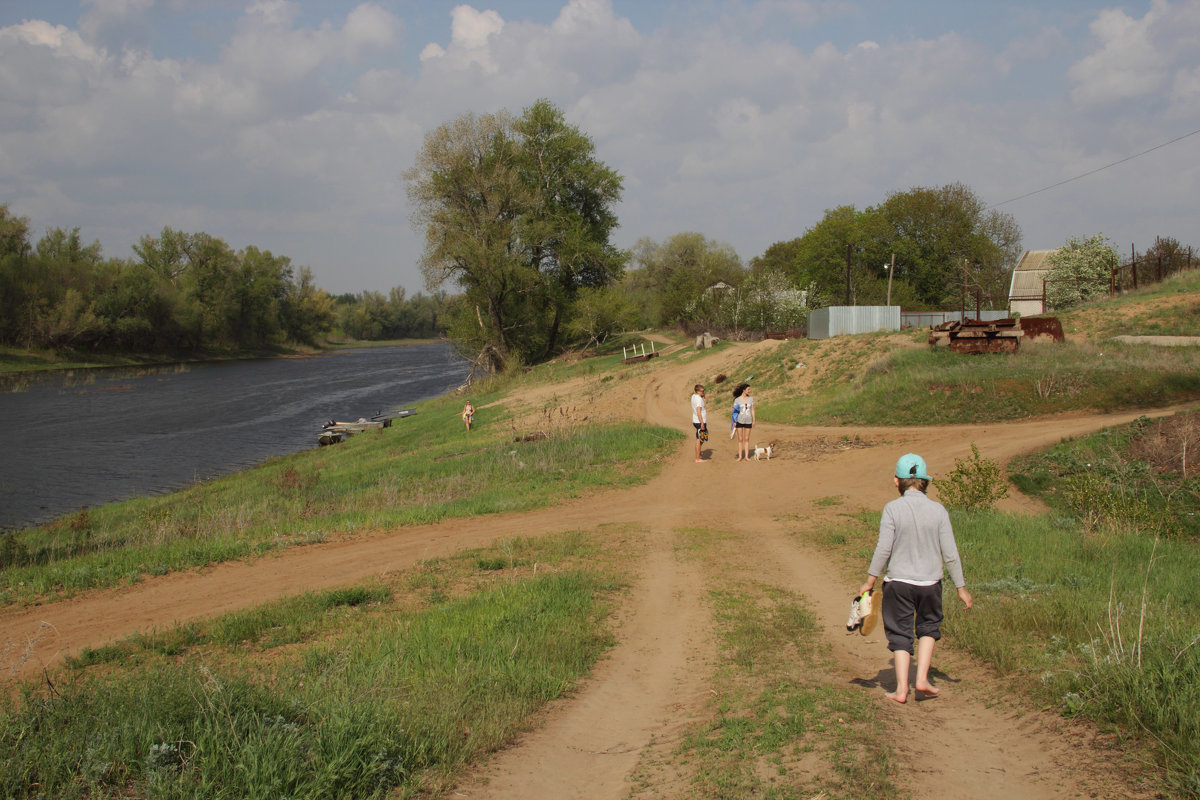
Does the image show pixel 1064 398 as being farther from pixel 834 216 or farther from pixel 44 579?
→ pixel 834 216

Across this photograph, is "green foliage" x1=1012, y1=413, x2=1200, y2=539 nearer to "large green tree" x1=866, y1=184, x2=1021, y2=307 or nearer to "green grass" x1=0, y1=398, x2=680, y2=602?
"green grass" x1=0, y1=398, x2=680, y2=602

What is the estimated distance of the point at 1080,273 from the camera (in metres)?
47.4

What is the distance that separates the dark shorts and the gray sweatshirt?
9 centimetres

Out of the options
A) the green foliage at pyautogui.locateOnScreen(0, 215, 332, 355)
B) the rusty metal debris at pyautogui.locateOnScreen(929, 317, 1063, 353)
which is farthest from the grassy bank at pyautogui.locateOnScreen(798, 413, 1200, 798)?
the green foliage at pyautogui.locateOnScreen(0, 215, 332, 355)

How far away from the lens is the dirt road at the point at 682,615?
4.71 metres

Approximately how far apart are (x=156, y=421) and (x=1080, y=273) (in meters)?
56.3

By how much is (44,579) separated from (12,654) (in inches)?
144

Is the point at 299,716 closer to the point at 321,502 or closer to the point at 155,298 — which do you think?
the point at 321,502

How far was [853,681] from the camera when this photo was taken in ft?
20.6

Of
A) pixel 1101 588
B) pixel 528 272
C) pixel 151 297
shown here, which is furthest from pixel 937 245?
pixel 151 297

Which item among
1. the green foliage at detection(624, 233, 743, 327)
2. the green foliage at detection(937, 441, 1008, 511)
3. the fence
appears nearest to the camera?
the green foliage at detection(937, 441, 1008, 511)

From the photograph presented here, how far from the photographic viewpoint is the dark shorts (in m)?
5.79

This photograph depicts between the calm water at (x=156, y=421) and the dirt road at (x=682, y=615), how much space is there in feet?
47.7

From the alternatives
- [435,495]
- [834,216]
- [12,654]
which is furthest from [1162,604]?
[834,216]
